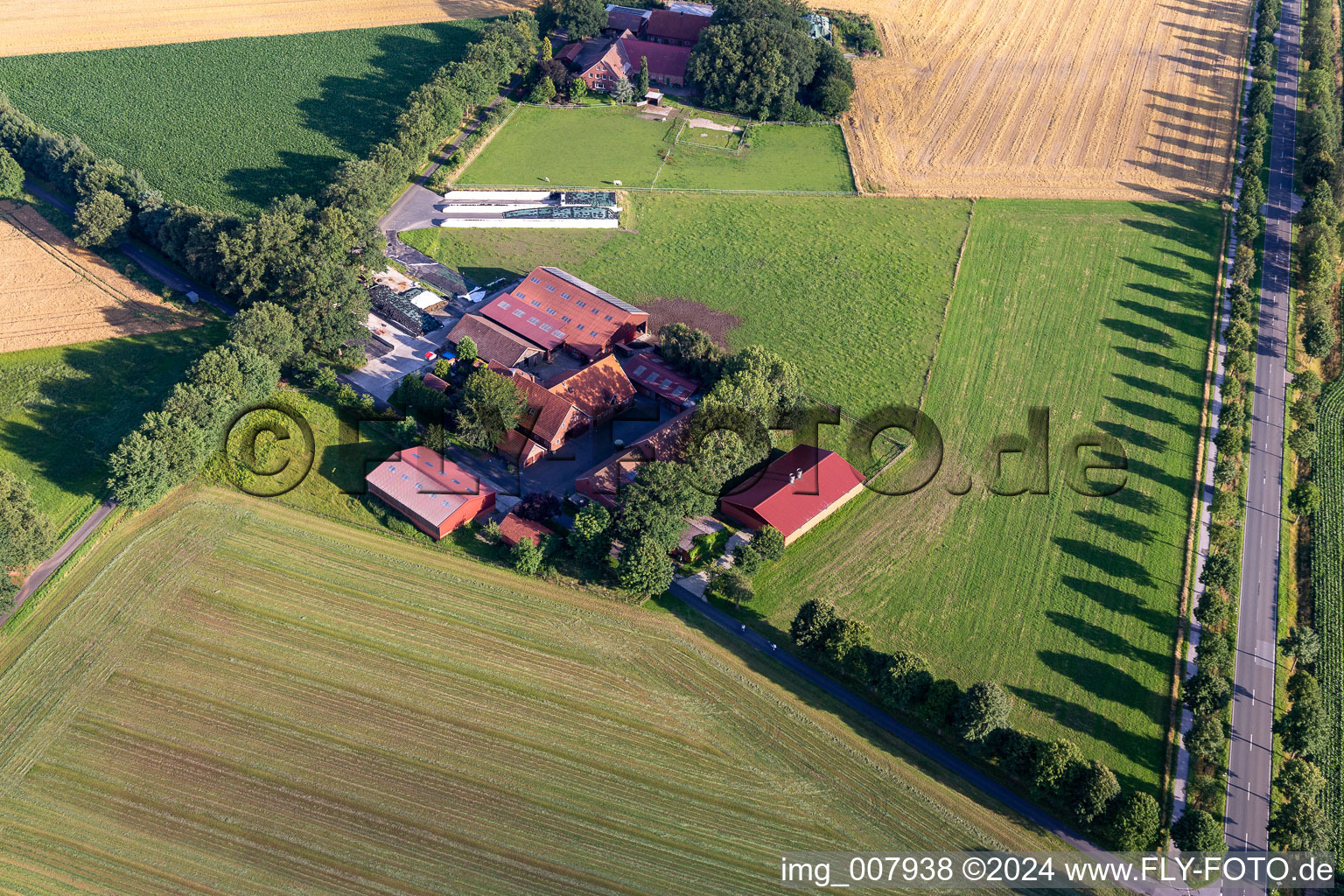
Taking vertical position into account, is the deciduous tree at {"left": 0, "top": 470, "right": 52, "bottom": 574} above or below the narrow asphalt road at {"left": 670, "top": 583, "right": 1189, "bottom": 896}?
above

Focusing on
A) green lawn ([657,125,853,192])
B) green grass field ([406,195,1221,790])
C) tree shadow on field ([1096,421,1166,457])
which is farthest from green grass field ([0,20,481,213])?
tree shadow on field ([1096,421,1166,457])

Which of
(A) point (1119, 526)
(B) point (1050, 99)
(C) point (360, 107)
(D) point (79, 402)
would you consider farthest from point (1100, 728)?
(C) point (360, 107)

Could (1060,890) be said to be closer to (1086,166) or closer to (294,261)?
(294,261)

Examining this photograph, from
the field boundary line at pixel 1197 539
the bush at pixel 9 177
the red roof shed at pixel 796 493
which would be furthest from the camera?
the bush at pixel 9 177

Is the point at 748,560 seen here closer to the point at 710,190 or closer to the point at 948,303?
the point at 948,303

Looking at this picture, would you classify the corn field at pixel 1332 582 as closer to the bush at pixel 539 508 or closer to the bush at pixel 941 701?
the bush at pixel 941 701

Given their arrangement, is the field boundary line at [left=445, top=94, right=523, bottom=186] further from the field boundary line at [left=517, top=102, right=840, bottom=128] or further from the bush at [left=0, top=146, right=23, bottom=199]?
the bush at [left=0, top=146, right=23, bottom=199]

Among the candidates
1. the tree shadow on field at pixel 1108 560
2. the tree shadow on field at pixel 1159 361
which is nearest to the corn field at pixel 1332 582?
the tree shadow on field at pixel 1159 361
